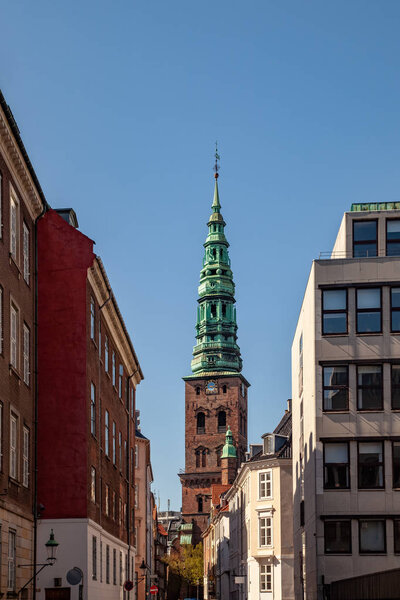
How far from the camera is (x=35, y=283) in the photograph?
31812mm

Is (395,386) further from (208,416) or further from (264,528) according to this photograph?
(208,416)

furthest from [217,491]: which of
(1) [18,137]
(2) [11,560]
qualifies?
(1) [18,137]

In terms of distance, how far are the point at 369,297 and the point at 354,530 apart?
31.2ft

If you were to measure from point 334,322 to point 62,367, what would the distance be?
1458 cm

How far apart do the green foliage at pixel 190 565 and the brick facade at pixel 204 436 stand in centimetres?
289

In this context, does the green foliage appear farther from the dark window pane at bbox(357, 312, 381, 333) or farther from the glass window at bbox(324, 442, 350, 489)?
the dark window pane at bbox(357, 312, 381, 333)

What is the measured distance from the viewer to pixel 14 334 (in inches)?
1092

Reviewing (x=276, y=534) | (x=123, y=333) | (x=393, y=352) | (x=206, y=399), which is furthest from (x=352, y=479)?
(x=206, y=399)

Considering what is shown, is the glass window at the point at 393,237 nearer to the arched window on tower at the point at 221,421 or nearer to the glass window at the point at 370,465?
the glass window at the point at 370,465

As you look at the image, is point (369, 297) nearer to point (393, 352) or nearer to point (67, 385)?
point (393, 352)

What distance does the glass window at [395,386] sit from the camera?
4278cm

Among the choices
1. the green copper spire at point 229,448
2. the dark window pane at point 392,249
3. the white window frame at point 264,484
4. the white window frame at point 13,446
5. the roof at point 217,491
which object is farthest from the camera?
the green copper spire at point 229,448

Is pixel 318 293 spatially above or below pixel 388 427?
above

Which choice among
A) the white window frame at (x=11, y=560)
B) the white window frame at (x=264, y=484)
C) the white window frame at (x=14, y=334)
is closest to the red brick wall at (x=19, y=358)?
the white window frame at (x=14, y=334)
